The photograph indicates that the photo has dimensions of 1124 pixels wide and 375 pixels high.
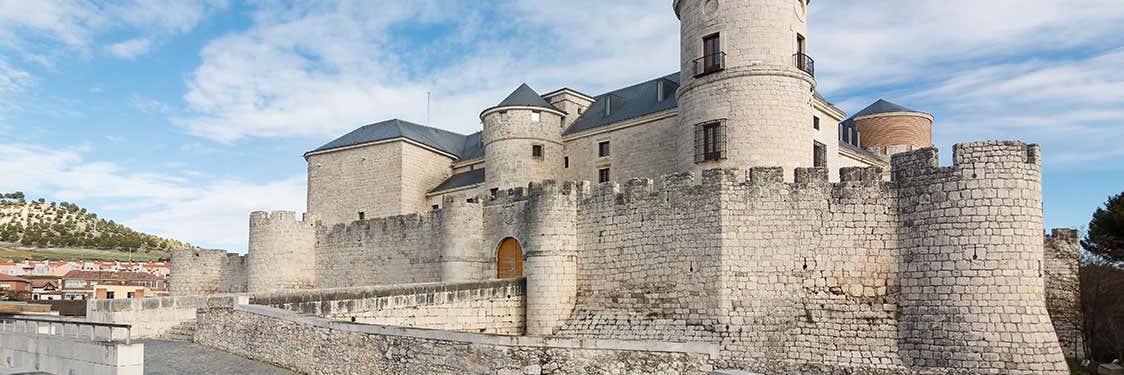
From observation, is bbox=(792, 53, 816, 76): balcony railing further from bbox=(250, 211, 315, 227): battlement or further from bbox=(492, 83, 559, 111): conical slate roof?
Result: bbox=(250, 211, 315, 227): battlement

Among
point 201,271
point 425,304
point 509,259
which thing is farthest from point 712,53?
point 201,271

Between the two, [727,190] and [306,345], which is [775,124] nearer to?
[727,190]

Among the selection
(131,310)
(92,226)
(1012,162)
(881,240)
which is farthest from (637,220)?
(92,226)

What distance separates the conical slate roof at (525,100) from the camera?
29453 millimetres

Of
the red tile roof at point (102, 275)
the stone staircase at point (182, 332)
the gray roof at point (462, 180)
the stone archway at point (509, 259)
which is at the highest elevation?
the gray roof at point (462, 180)

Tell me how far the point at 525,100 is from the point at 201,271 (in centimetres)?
1575

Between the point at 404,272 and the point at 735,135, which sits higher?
the point at 735,135

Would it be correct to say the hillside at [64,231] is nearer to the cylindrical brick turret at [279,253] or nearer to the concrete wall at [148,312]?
the cylindrical brick turret at [279,253]

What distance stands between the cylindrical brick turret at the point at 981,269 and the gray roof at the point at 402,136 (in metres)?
22.7

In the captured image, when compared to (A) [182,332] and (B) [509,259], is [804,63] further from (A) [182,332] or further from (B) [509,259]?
(A) [182,332]

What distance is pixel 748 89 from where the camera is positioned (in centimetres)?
2108

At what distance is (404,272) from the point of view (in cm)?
2636

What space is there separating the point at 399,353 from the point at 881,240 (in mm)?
9808

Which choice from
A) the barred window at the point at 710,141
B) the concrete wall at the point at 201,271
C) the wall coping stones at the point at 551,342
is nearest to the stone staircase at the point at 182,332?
the wall coping stones at the point at 551,342
